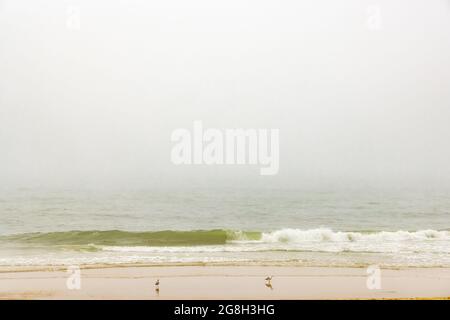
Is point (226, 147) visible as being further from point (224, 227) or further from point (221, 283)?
point (224, 227)

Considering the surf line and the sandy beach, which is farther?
the surf line

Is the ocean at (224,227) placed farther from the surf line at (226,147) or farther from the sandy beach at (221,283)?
the surf line at (226,147)

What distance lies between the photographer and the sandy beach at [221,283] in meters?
3.29

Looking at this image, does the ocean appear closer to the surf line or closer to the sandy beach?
the sandy beach

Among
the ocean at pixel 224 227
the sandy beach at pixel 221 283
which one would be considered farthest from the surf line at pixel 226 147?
the sandy beach at pixel 221 283

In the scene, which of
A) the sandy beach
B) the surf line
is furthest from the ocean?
the surf line

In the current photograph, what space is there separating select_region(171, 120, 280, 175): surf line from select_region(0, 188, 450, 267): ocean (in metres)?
0.43

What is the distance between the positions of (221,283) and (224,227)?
48.8 inches

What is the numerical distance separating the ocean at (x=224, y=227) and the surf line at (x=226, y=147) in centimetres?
43

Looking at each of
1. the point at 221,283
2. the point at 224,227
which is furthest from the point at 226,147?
the point at 224,227

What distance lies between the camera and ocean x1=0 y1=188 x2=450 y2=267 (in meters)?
4.12

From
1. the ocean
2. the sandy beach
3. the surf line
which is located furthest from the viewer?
the ocean

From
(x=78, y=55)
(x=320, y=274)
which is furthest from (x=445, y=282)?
(x=78, y=55)
